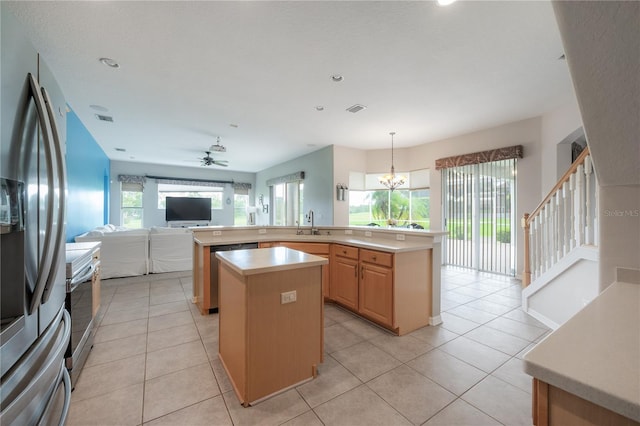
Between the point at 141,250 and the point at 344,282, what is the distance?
13.8 ft

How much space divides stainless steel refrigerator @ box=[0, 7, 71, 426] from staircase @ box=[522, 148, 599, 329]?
3.77m

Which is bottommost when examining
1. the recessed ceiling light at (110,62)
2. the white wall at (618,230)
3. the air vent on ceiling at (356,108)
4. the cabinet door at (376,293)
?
the cabinet door at (376,293)

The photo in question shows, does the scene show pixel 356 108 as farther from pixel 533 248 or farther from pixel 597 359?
pixel 597 359

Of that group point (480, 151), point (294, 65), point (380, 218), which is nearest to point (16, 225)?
point (294, 65)

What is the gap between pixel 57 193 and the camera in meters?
1.05

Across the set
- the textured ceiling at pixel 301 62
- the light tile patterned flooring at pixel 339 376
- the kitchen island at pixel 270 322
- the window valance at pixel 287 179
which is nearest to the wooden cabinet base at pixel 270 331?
the kitchen island at pixel 270 322

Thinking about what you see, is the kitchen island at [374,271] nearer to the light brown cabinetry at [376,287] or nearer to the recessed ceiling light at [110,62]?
the light brown cabinetry at [376,287]

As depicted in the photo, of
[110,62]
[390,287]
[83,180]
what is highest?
[110,62]

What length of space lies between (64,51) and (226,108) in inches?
70.1

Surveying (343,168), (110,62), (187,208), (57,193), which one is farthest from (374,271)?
(187,208)

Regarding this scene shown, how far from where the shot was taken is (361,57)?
2643 millimetres

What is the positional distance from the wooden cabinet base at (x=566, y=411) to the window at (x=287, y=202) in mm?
6703

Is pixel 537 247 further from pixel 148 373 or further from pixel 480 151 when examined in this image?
pixel 148 373

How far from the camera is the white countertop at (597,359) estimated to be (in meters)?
0.50
